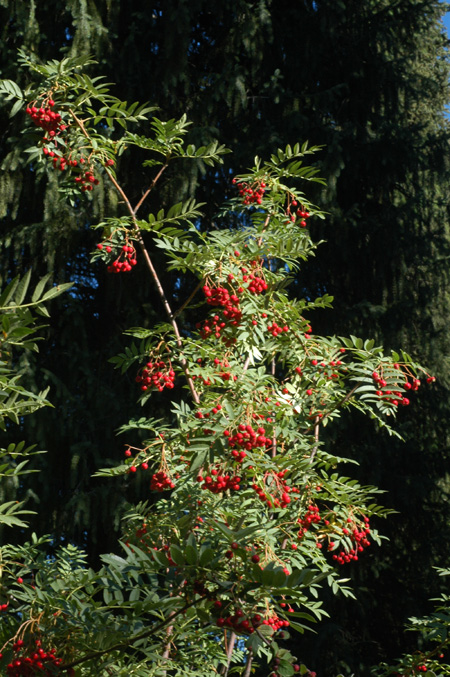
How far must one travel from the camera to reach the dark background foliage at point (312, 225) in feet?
14.9

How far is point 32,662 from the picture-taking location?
153 cm

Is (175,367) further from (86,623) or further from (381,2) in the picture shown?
(381,2)

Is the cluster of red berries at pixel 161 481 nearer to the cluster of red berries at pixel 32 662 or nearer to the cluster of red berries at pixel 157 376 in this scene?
the cluster of red berries at pixel 157 376

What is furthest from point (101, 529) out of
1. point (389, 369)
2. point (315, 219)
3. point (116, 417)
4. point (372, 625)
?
point (389, 369)

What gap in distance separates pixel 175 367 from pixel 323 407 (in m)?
0.50

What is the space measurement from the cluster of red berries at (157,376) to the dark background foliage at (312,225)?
6.84 ft

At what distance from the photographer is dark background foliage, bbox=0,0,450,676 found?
4.54m

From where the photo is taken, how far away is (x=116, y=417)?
453cm

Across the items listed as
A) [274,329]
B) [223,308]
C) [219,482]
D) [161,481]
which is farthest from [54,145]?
[219,482]

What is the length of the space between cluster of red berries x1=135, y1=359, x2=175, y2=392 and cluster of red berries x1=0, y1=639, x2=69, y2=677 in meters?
0.85

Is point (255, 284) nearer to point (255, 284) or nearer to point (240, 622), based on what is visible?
point (255, 284)

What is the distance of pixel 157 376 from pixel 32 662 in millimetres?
949

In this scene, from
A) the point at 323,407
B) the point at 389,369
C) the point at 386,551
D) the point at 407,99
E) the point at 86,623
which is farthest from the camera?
the point at 407,99

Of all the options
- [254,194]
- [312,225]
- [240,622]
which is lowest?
[240,622]
